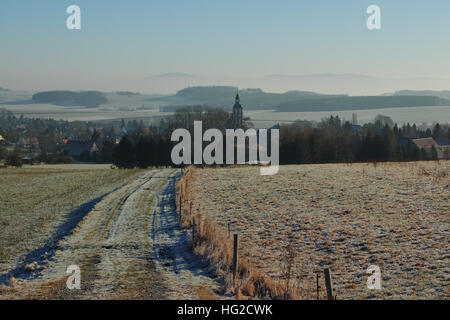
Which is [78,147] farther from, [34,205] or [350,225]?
[350,225]

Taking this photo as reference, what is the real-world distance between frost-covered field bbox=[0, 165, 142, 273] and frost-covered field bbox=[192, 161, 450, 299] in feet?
24.5

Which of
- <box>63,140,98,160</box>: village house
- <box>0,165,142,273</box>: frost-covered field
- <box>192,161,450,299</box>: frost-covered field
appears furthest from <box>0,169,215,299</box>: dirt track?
<box>63,140,98,160</box>: village house

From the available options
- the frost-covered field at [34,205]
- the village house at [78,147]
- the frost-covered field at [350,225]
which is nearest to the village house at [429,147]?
the frost-covered field at [350,225]

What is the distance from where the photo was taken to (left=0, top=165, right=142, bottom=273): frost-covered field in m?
17.7

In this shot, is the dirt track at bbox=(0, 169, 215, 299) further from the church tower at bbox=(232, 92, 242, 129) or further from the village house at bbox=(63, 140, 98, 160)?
the village house at bbox=(63, 140, 98, 160)

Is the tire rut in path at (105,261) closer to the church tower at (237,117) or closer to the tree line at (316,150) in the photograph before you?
the tree line at (316,150)

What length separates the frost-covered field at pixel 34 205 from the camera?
17734 millimetres

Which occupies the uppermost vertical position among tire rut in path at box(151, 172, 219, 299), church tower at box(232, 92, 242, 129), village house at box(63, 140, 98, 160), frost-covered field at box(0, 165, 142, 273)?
church tower at box(232, 92, 242, 129)

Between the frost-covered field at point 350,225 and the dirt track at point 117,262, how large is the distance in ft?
7.90

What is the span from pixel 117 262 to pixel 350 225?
9.79 meters

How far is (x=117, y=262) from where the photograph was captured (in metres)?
14.5

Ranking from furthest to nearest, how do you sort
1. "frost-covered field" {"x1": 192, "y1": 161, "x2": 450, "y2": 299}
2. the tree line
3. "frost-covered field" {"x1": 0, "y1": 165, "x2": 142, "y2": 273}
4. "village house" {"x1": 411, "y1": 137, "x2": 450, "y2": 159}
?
"village house" {"x1": 411, "y1": 137, "x2": 450, "y2": 159} < the tree line < "frost-covered field" {"x1": 0, "y1": 165, "x2": 142, "y2": 273} < "frost-covered field" {"x1": 192, "y1": 161, "x2": 450, "y2": 299}
